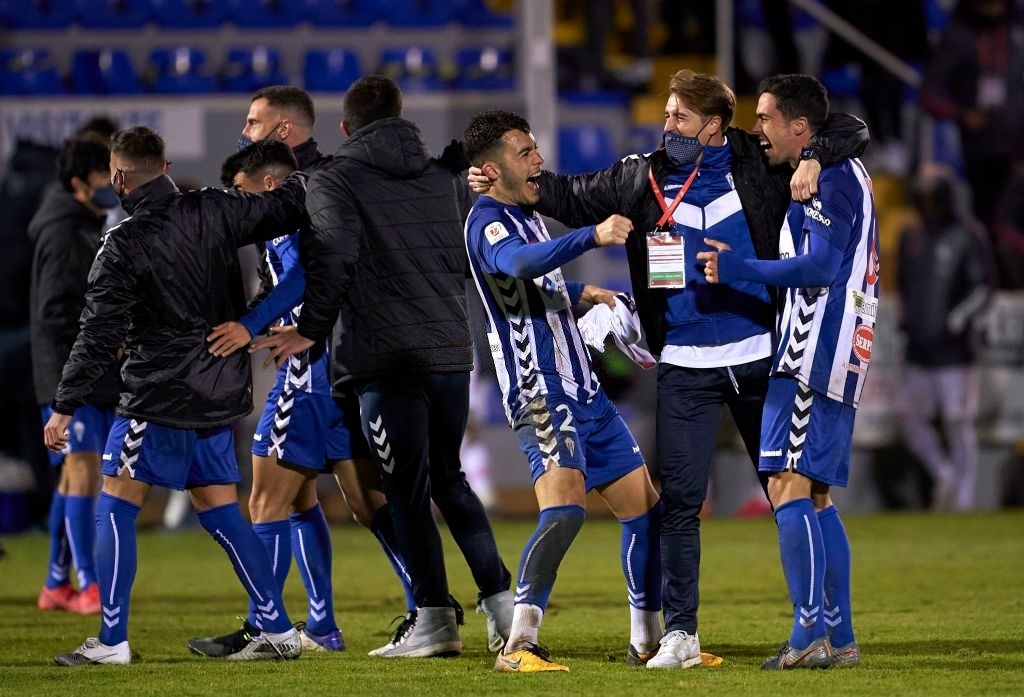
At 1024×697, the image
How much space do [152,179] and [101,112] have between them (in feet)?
23.6

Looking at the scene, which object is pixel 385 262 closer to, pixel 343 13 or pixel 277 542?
pixel 277 542

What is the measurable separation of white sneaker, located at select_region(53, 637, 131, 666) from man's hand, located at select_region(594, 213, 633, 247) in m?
2.21

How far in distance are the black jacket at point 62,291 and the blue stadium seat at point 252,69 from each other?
18.6ft

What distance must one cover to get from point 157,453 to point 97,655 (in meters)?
0.73

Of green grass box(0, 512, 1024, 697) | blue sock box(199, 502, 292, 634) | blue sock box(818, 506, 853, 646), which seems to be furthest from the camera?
blue sock box(199, 502, 292, 634)

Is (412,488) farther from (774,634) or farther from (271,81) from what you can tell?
(271,81)

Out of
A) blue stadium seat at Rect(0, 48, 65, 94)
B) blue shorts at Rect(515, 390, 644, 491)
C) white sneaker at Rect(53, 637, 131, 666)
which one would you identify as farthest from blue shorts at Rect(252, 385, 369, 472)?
blue stadium seat at Rect(0, 48, 65, 94)

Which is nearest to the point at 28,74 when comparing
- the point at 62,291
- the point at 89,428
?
the point at 62,291

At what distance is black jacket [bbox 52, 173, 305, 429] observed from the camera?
17.5 feet

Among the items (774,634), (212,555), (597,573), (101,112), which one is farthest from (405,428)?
(101,112)

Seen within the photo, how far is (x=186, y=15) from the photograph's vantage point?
13.8 meters

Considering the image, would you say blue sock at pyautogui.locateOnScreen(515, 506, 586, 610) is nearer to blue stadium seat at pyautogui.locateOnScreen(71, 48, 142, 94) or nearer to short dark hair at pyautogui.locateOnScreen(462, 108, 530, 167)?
short dark hair at pyautogui.locateOnScreen(462, 108, 530, 167)

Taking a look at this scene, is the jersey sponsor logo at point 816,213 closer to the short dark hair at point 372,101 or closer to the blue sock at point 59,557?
the short dark hair at point 372,101

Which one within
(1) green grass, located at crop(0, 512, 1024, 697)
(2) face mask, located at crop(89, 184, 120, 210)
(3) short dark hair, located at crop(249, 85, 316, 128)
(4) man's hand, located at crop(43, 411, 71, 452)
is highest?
(3) short dark hair, located at crop(249, 85, 316, 128)
